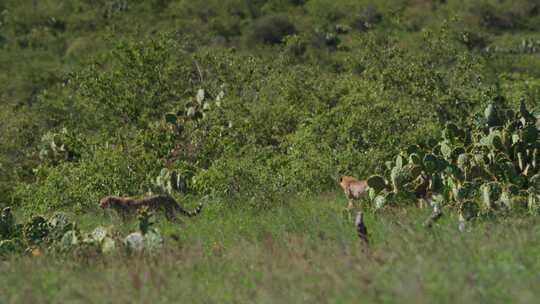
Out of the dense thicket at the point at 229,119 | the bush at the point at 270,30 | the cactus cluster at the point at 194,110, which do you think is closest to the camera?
the dense thicket at the point at 229,119

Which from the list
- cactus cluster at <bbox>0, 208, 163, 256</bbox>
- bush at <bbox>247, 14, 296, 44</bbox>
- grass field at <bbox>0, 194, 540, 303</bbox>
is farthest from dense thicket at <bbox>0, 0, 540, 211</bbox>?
bush at <bbox>247, 14, 296, 44</bbox>

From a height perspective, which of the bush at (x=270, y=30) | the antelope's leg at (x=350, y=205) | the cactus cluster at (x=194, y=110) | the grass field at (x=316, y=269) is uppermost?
the grass field at (x=316, y=269)

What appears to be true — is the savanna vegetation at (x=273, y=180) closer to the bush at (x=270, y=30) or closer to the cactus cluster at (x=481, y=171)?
the cactus cluster at (x=481, y=171)

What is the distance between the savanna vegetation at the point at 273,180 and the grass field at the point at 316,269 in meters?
0.02

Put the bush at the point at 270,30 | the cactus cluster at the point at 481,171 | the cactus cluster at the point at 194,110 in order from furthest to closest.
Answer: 1. the bush at the point at 270,30
2. the cactus cluster at the point at 194,110
3. the cactus cluster at the point at 481,171

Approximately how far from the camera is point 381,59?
20156 mm

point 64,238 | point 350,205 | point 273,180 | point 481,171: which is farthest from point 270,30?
point 64,238

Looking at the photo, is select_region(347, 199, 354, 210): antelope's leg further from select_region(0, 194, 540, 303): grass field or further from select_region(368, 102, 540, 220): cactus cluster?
select_region(0, 194, 540, 303): grass field

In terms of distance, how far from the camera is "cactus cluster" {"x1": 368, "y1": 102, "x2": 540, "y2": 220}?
1003 centimetres

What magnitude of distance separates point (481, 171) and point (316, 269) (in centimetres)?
513

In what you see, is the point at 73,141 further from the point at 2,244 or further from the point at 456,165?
the point at 456,165

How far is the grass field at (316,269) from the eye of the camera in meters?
5.25

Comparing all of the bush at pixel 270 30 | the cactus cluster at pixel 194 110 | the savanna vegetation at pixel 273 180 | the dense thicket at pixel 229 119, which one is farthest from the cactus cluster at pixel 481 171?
the bush at pixel 270 30

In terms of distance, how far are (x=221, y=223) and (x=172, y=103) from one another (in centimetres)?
1039
